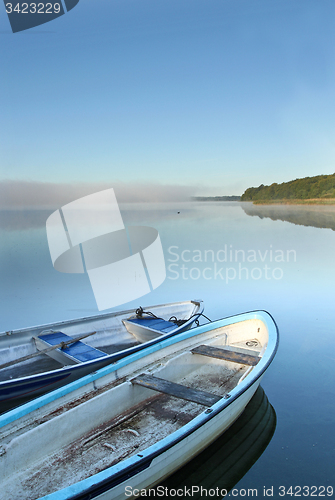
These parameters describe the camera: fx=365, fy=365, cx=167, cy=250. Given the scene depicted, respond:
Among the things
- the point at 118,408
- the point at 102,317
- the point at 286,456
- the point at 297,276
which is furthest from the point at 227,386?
the point at 297,276

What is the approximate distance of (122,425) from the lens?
4.46 m

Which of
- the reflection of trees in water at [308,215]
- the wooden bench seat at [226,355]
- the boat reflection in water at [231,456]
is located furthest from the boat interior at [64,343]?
the reflection of trees in water at [308,215]

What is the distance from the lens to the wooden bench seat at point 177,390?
4.25m

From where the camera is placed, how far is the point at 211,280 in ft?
42.9

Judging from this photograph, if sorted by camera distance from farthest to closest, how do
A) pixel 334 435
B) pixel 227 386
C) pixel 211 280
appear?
pixel 211 280 → pixel 227 386 → pixel 334 435

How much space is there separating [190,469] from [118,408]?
114 cm

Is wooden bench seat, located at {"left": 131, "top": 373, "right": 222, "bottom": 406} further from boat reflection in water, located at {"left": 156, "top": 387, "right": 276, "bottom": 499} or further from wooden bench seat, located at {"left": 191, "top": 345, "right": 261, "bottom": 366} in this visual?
wooden bench seat, located at {"left": 191, "top": 345, "right": 261, "bottom": 366}

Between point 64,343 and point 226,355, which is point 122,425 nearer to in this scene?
point 226,355

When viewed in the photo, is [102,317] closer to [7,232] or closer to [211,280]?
[211,280]

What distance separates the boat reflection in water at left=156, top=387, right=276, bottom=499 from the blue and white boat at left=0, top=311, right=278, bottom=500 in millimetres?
135

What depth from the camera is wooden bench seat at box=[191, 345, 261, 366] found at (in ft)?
17.4

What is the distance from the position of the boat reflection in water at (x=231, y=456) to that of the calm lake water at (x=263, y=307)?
0.04ft

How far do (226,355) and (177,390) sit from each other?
137 cm

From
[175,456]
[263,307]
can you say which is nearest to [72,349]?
[175,456]
